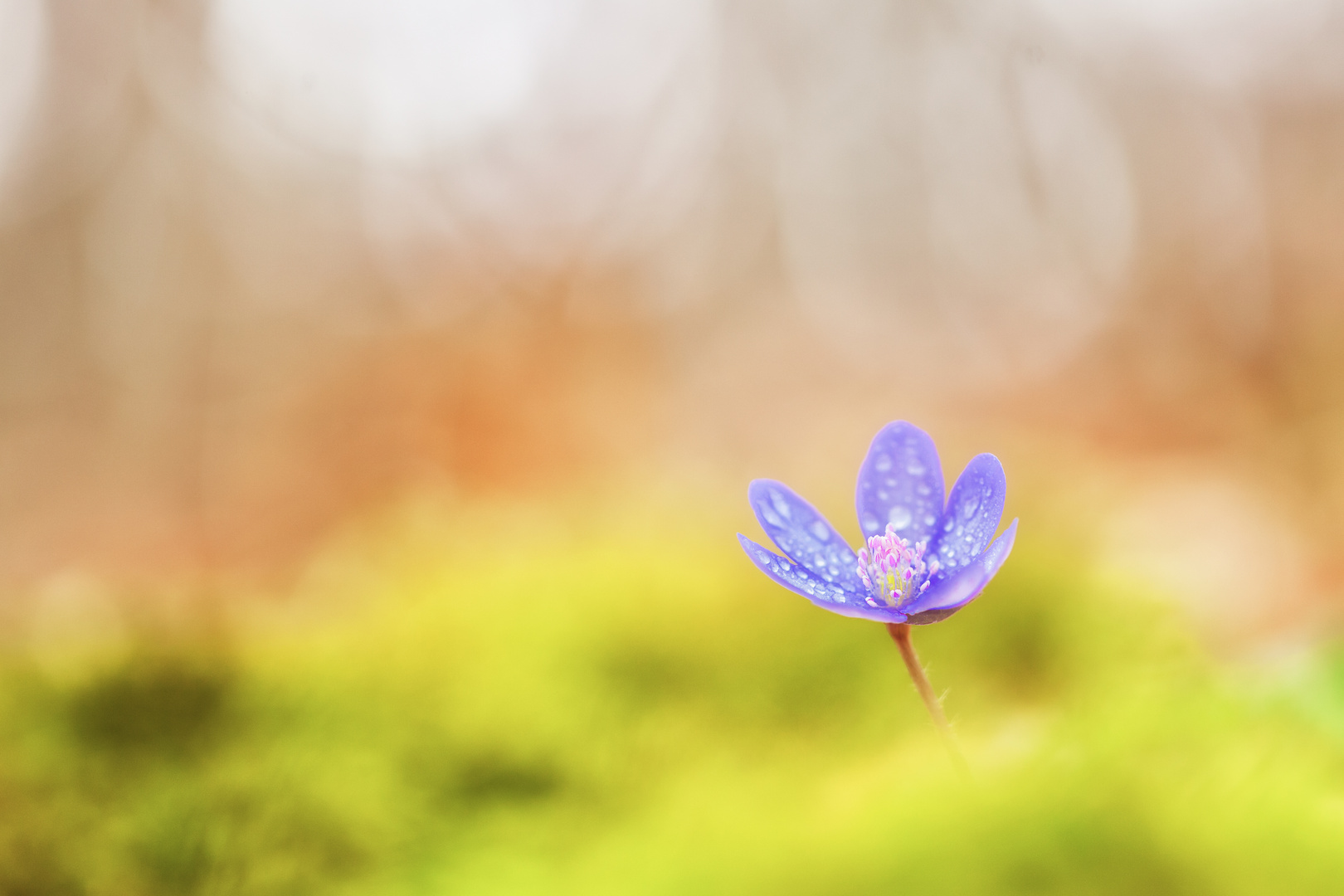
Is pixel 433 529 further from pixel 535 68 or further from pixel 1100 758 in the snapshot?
pixel 535 68

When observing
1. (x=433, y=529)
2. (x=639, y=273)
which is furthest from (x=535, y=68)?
(x=433, y=529)

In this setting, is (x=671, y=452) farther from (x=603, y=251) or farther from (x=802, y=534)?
(x=802, y=534)

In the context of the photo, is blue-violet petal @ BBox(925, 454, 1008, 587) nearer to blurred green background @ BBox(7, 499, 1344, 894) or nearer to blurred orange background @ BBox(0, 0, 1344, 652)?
blurred green background @ BBox(7, 499, 1344, 894)

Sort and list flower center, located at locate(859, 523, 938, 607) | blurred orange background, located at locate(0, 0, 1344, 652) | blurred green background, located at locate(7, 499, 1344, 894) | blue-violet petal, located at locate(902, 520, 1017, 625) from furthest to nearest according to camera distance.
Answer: blurred orange background, located at locate(0, 0, 1344, 652), flower center, located at locate(859, 523, 938, 607), blue-violet petal, located at locate(902, 520, 1017, 625), blurred green background, located at locate(7, 499, 1344, 894)

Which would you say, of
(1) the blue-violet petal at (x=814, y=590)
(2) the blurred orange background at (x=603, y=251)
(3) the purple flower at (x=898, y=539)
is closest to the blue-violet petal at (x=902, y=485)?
(3) the purple flower at (x=898, y=539)

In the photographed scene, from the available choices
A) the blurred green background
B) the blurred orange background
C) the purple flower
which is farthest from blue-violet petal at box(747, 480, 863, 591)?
the blurred orange background

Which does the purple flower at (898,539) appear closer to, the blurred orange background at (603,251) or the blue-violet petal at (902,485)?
the blue-violet petal at (902,485)
